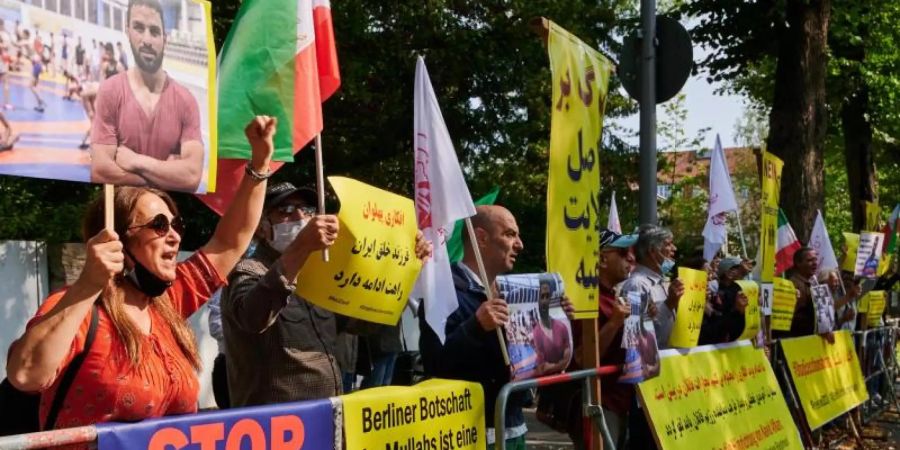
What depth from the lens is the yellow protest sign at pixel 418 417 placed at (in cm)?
380

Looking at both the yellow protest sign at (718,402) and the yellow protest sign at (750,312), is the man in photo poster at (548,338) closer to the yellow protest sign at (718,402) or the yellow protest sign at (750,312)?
the yellow protest sign at (718,402)

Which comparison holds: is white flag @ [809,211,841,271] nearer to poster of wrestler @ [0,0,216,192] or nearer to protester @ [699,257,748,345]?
Result: protester @ [699,257,748,345]

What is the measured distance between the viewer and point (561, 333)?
5.06 meters

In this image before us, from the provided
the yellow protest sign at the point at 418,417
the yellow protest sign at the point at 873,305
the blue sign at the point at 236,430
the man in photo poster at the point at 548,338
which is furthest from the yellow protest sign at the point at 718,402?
the yellow protest sign at the point at 873,305

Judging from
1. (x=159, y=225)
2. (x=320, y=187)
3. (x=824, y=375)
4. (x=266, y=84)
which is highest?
(x=266, y=84)

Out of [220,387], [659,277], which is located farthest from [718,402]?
[220,387]

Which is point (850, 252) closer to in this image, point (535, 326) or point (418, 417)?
point (535, 326)

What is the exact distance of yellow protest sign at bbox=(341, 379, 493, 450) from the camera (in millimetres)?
3799

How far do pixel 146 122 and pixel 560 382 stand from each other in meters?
2.70

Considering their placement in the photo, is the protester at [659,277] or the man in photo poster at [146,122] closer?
the man in photo poster at [146,122]

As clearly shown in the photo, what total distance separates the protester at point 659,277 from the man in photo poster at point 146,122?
366cm

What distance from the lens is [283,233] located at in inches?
185

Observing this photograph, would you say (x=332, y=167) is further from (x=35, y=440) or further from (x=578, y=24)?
(x=35, y=440)

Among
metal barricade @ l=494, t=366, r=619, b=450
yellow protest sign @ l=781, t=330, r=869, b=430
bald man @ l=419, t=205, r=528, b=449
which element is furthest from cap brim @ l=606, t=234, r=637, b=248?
yellow protest sign @ l=781, t=330, r=869, b=430
